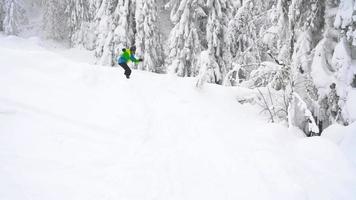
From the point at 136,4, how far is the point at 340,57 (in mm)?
13116

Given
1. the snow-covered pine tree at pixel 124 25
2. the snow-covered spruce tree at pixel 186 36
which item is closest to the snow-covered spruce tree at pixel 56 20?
the snow-covered pine tree at pixel 124 25

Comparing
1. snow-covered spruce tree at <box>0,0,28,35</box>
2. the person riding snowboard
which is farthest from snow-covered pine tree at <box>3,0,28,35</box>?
the person riding snowboard

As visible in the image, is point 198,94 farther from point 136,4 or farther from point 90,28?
point 90,28

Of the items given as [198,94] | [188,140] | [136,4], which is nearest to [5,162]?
[188,140]

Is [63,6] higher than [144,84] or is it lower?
higher

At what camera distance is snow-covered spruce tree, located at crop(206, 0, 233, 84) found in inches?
563

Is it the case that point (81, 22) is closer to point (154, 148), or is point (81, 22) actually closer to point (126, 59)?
point (126, 59)

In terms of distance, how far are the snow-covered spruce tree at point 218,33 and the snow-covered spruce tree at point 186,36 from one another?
18.1 inches

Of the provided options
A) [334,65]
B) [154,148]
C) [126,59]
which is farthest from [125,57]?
[334,65]

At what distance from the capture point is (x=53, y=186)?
5094 mm

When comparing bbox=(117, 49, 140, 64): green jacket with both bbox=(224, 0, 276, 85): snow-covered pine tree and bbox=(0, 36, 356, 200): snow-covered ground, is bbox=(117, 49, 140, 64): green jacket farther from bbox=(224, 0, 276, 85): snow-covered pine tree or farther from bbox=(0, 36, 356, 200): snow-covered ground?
bbox=(224, 0, 276, 85): snow-covered pine tree

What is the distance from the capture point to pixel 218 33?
14484 millimetres

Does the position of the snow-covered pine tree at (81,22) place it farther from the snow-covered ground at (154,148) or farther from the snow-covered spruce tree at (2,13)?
the snow-covered ground at (154,148)

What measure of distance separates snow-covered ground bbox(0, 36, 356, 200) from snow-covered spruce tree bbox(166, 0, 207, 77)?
4.96m
